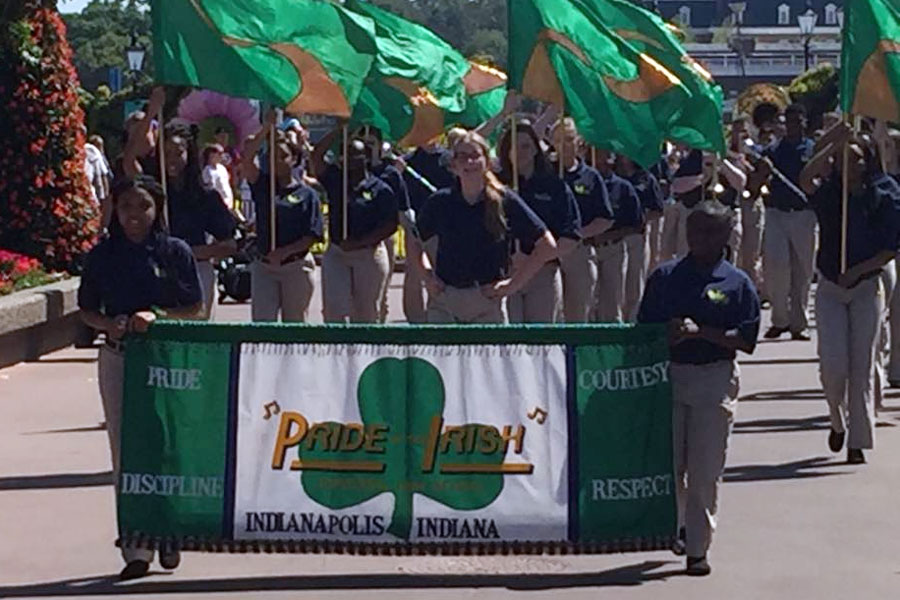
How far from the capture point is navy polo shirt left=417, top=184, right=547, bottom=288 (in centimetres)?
1137

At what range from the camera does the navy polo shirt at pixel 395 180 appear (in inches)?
717

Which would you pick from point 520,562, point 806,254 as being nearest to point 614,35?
point 520,562

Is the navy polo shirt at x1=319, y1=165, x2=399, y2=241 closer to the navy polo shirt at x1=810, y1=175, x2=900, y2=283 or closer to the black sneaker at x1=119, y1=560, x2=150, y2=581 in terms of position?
the navy polo shirt at x1=810, y1=175, x2=900, y2=283

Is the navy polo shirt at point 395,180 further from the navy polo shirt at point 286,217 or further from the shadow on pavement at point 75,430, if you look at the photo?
the shadow on pavement at point 75,430

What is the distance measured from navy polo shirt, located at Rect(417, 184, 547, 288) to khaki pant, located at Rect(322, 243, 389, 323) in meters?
3.32

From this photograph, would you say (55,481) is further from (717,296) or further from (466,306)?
(717,296)

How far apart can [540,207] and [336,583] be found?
4.37m

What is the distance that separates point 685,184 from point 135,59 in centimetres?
1818

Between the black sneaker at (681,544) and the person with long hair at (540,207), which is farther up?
the person with long hair at (540,207)

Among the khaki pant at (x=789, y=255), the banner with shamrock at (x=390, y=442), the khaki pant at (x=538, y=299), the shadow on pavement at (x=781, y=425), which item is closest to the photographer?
the banner with shamrock at (x=390, y=442)

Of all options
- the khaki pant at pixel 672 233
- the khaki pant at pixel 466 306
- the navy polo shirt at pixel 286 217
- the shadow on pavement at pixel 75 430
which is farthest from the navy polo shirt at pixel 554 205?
the khaki pant at pixel 672 233

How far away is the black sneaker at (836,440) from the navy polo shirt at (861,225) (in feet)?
2.90

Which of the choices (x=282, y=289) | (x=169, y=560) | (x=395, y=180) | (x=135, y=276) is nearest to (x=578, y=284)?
(x=395, y=180)

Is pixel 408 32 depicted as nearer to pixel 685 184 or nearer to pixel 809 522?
pixel 685 184
